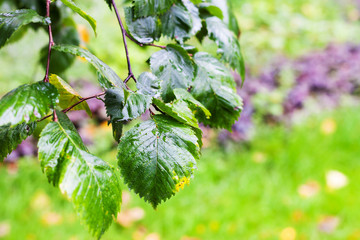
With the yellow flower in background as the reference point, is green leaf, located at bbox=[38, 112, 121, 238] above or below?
above

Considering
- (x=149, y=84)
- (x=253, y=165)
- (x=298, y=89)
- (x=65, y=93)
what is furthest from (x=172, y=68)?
(x=298, y=89)

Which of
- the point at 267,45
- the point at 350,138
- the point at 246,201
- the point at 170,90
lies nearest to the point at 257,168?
the point at 246,201

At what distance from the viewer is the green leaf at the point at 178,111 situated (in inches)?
20.9

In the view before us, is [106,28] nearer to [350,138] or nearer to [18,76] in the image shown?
[18,76]

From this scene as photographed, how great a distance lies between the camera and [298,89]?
423 centimetres

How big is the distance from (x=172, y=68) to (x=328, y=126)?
10.6 ft

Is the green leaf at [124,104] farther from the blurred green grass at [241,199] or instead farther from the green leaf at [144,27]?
the blurred green grass at [241,199]

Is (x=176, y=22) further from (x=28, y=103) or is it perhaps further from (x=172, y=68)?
(x=28, y=103)

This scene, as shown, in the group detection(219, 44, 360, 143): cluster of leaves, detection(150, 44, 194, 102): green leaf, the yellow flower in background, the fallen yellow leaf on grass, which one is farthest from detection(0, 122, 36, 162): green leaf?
the yellow flower in background

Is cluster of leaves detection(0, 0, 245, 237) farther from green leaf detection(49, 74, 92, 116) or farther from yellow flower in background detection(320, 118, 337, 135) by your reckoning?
yellow flower in background detection(320, 118, 337, 135)

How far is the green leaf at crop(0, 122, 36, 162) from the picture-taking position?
0.52 m

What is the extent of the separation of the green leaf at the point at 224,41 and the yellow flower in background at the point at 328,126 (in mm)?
2936

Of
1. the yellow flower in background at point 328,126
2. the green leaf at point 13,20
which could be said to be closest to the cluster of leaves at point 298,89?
the yellow flower in background at point 328,126

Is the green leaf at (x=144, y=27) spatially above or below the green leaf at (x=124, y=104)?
above
